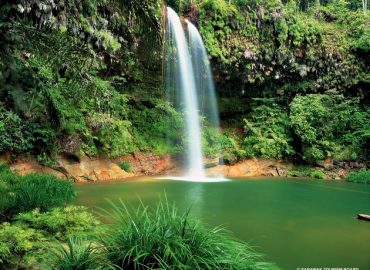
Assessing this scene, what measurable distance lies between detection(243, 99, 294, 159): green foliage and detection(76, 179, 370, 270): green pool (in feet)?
15.3

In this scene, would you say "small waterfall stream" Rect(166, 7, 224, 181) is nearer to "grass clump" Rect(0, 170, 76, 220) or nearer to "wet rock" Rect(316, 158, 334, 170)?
"wet rock" Rect(316, 158, 334, 170)

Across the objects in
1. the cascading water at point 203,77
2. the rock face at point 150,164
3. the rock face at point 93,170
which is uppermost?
the cascading water at point 203,77

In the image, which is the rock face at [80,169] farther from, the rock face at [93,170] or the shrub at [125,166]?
the shrub at [125,166]

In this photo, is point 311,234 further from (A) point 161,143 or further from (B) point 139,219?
(A) point 161,143

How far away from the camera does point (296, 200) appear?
10.6 metres

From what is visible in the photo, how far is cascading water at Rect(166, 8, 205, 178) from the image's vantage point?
18203 millimetres

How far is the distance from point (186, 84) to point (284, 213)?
11.7 meters

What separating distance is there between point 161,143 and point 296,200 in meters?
9.67

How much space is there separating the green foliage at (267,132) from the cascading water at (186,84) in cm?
280

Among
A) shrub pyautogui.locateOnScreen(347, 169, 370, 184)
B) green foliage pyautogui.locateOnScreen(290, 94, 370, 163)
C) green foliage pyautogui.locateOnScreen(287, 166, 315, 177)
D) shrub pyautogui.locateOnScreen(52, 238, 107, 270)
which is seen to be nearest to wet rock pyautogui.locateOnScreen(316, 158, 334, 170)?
green foliage pyautogui.locateOnScreen(290, 94, 370, 163)

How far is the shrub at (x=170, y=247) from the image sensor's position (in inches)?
113

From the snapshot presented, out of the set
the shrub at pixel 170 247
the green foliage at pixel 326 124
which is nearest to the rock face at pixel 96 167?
the green foliage at pixel 326 124

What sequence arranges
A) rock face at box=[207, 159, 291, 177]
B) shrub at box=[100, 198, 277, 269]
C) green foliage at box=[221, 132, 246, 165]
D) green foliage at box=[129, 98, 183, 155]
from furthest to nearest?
green foliage at box=[221, 132, 246, 165]
green foliage at box=[129, 98, 183, 155]
rock face at box=[207, 159, 291, 177]
shrub at box=[100, 198, 277, 269]

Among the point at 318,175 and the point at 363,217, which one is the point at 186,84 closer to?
the point at 318,175
